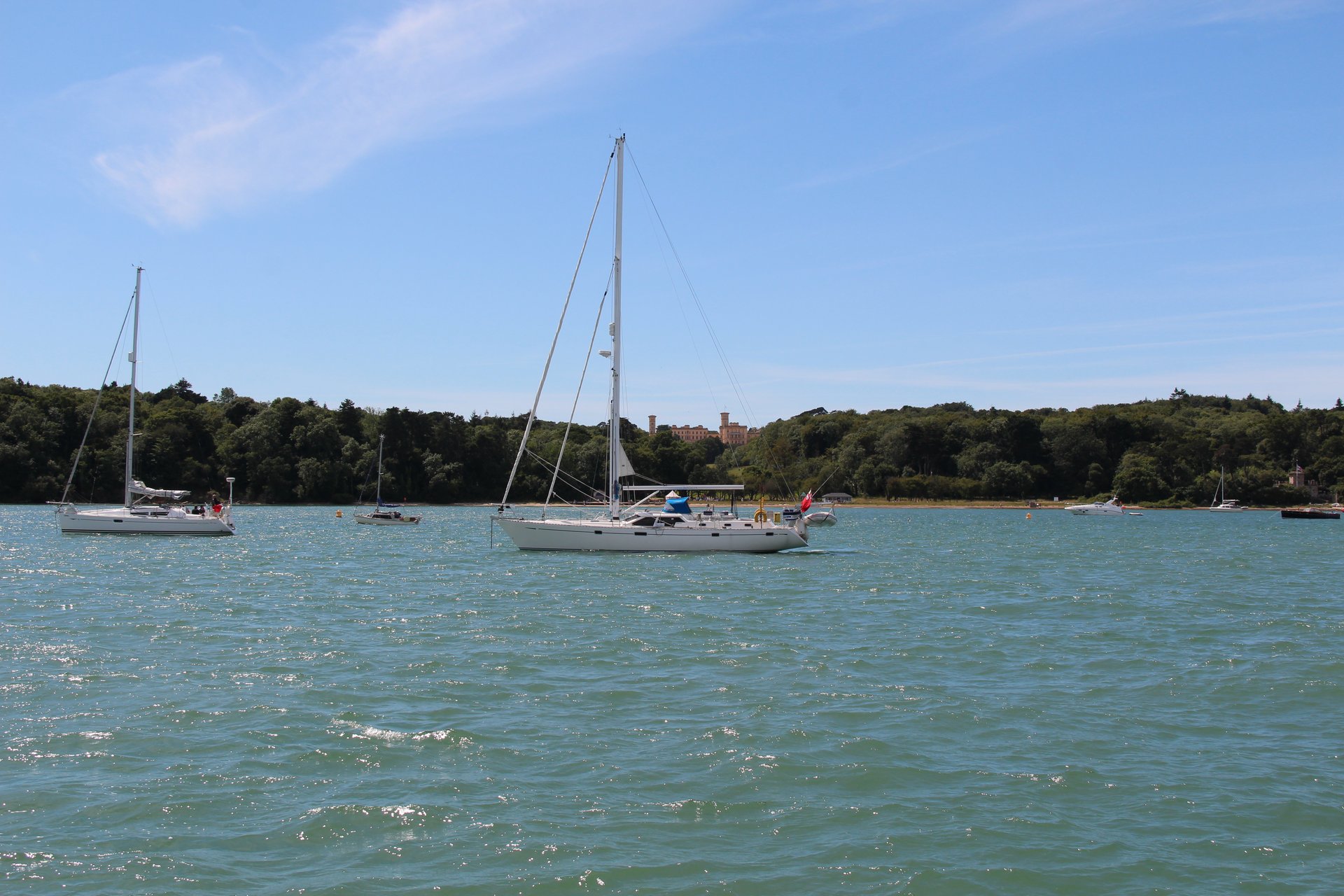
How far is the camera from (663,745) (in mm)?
12305

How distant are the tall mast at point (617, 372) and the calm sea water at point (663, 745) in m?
15.2

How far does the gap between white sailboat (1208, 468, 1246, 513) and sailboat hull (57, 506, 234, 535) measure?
117 meters

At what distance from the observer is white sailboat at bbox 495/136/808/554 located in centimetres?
4191

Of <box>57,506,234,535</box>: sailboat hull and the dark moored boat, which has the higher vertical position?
the dark moored boat

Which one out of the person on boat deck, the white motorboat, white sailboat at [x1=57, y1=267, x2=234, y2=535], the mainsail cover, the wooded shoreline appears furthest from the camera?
the white motorboat

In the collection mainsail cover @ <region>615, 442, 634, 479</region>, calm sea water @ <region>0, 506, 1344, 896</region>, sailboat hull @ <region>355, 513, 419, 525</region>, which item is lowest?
calm sea water @ <region>0, 506, 1344, 896</region>

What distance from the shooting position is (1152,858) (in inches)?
354

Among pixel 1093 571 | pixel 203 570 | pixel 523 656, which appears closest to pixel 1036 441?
pixel 1093 571

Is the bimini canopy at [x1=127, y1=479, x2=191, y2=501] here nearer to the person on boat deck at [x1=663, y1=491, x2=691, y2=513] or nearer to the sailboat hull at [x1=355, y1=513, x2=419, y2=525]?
the sailboat hull at [x1=355, y1=513, x2=419, y2=525]

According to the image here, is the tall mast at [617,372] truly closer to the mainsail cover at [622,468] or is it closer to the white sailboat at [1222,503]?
the mainsail cover at [622,468]

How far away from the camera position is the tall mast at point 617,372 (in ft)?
142

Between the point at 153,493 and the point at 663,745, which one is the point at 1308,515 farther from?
the point at 663,745

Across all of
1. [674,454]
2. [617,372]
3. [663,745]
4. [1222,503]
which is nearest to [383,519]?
[617,372]

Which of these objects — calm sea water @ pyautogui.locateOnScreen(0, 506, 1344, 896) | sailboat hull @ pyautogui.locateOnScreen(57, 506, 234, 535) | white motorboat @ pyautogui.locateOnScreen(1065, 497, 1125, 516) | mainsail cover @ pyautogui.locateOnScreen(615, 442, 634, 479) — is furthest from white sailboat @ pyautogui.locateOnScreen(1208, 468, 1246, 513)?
sailboat hull @ pyautogui.locateOnScreen(57, 506, 234, 535)
